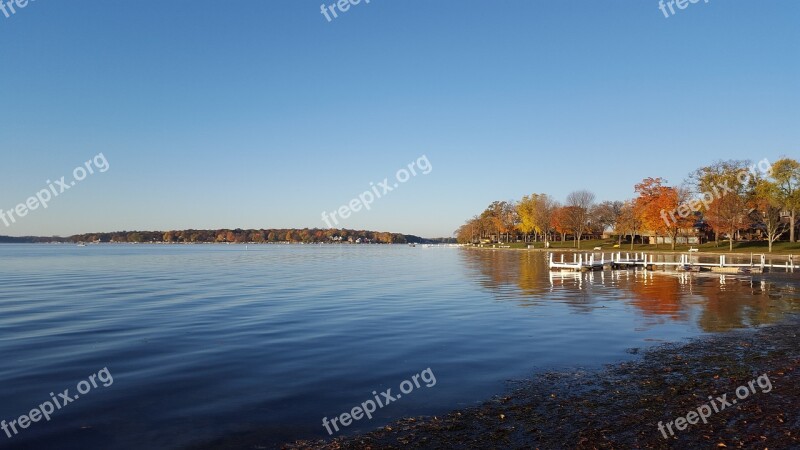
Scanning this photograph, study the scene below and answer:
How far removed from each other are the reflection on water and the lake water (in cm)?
19

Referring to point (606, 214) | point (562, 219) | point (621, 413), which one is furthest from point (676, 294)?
point (606, 214)

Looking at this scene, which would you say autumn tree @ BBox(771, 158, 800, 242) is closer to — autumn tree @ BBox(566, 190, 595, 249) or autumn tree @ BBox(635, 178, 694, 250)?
autumn tree @ BBox(635, 178, 694, 250)

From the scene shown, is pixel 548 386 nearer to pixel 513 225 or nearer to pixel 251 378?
pixel 251 378

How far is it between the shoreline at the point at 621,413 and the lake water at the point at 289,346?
2.93ft

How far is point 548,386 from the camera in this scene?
12.8m

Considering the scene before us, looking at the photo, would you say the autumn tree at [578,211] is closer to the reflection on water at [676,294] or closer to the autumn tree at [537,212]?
the autumn tree at [537,212]

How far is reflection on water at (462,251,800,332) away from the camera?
2487 centimetres

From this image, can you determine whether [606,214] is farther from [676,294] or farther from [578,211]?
[676,294]

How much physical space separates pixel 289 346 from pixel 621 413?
38.0 ft

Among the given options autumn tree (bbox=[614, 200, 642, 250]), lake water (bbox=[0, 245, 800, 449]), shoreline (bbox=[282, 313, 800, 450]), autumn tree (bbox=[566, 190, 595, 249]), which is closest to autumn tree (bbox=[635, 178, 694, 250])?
autumn tree (bbox=[614, 200, 642, 250])

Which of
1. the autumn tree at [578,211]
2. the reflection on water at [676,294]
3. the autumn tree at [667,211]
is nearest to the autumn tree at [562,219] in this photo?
the autumn tree at [578,211]

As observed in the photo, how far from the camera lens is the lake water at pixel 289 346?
11.4m

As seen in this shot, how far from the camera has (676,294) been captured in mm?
35125

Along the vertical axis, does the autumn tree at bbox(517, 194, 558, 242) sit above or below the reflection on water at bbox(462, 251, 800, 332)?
above
